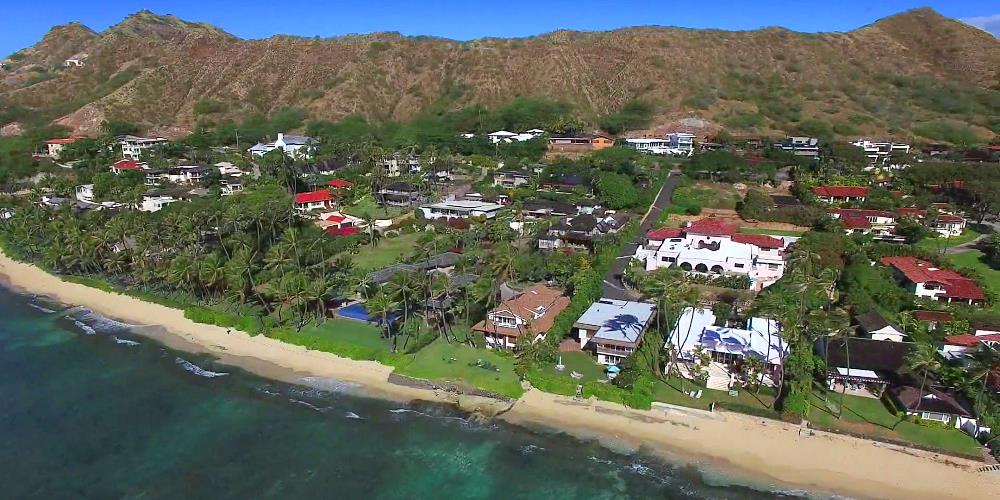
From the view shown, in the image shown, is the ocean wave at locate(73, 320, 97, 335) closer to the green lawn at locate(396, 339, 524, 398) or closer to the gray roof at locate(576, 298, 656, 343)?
the green lawn at locate(396, 339, 524, 398)

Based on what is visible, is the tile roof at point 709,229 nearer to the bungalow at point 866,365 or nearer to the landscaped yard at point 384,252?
the bungalow at point 866,365

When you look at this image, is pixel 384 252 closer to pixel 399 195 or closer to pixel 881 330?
pixel 399 195

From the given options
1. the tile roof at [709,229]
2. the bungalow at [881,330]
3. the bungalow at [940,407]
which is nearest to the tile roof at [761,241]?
the tile roof at [709,229]

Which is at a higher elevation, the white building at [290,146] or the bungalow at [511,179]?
the white building at [290,146]

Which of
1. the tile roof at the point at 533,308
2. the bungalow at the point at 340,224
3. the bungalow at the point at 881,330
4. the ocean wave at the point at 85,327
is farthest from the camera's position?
the bungalow at the point at 340,224

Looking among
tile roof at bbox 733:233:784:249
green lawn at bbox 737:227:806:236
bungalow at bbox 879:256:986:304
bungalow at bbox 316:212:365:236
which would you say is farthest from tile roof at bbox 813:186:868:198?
bungalow at bbox 316:212:365:236

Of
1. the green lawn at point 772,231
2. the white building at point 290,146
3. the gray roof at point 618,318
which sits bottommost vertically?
the gray roof at point 618,318
